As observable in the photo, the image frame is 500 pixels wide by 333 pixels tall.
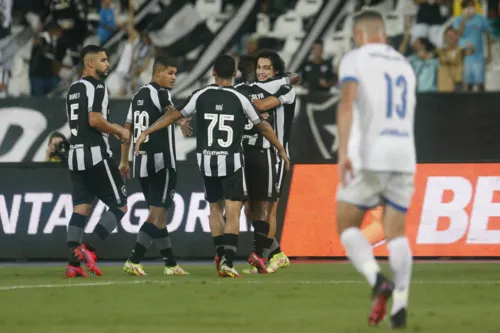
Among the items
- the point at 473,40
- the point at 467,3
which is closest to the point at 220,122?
the point at 473,40

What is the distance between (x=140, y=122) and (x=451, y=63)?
894 cm

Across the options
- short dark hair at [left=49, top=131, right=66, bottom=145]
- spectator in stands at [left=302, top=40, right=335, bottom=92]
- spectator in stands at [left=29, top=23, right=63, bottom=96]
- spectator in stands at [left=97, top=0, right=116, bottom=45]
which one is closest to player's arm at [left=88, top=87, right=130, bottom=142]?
short dark hair at [left=49, top=131, right=66, bottom=145]

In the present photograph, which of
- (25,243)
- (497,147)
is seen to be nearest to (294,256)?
(25,243)

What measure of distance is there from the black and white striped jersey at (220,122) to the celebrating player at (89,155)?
0.85 m

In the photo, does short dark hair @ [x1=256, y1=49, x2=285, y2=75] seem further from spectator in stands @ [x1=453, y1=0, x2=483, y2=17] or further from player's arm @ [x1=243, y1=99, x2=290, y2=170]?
spectator in stands @ [x1=453, y1=0, x2=483, y2=17]

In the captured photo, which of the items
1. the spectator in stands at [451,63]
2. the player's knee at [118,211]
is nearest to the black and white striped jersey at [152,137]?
the player's knee at [118,211]

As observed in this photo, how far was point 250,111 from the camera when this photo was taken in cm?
1311

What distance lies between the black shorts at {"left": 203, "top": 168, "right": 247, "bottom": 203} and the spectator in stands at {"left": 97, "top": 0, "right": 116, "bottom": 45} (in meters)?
11.2

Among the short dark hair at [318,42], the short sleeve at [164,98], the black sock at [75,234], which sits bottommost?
the black sock at [75,234]

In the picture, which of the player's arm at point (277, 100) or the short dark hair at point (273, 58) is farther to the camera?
the short dark hair at point (273, 58)

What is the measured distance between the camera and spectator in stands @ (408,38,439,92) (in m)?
21.4

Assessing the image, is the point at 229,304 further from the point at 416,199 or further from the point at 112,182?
the point at 416,199

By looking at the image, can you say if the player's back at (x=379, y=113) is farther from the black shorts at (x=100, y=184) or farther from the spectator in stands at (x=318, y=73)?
the spectator in stands at (x=318, y=73)

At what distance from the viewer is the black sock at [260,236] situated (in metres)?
14.0
